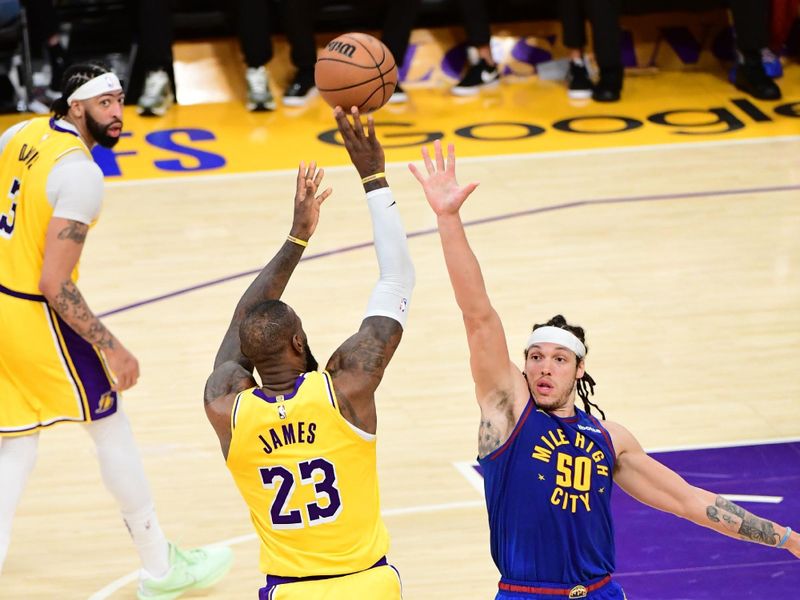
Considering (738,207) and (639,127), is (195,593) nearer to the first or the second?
(738,207)

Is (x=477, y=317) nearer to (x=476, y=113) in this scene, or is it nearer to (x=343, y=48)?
(x=343, y=48)

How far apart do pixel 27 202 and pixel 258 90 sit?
8.50 m

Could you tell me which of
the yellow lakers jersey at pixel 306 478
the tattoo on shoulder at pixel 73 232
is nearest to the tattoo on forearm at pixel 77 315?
the tattoo on shoulder at pixel 73 232

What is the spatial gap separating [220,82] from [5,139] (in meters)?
9.01

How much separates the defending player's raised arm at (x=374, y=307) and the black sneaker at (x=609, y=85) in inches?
382

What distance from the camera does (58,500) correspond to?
7.03 meters

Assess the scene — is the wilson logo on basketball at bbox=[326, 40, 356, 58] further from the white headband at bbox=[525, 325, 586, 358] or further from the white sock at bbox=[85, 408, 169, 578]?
the white sock at bbox=[85, 408, 169, 578]

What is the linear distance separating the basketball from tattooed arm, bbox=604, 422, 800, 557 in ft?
5.90

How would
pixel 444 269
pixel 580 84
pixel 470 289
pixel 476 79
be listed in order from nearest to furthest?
pixel 470 289
pixel 444 269
pixel 580 84
pixel 476 79

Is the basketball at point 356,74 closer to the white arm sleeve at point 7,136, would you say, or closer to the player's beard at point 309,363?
the white arm sleeve at point 7,136

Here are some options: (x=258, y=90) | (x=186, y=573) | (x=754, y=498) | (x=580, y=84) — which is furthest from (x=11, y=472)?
(x=580, y=84)

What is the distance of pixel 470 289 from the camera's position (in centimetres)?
449

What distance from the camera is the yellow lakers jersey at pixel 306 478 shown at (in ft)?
13.6

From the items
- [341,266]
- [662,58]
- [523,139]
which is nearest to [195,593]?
[341,266]
